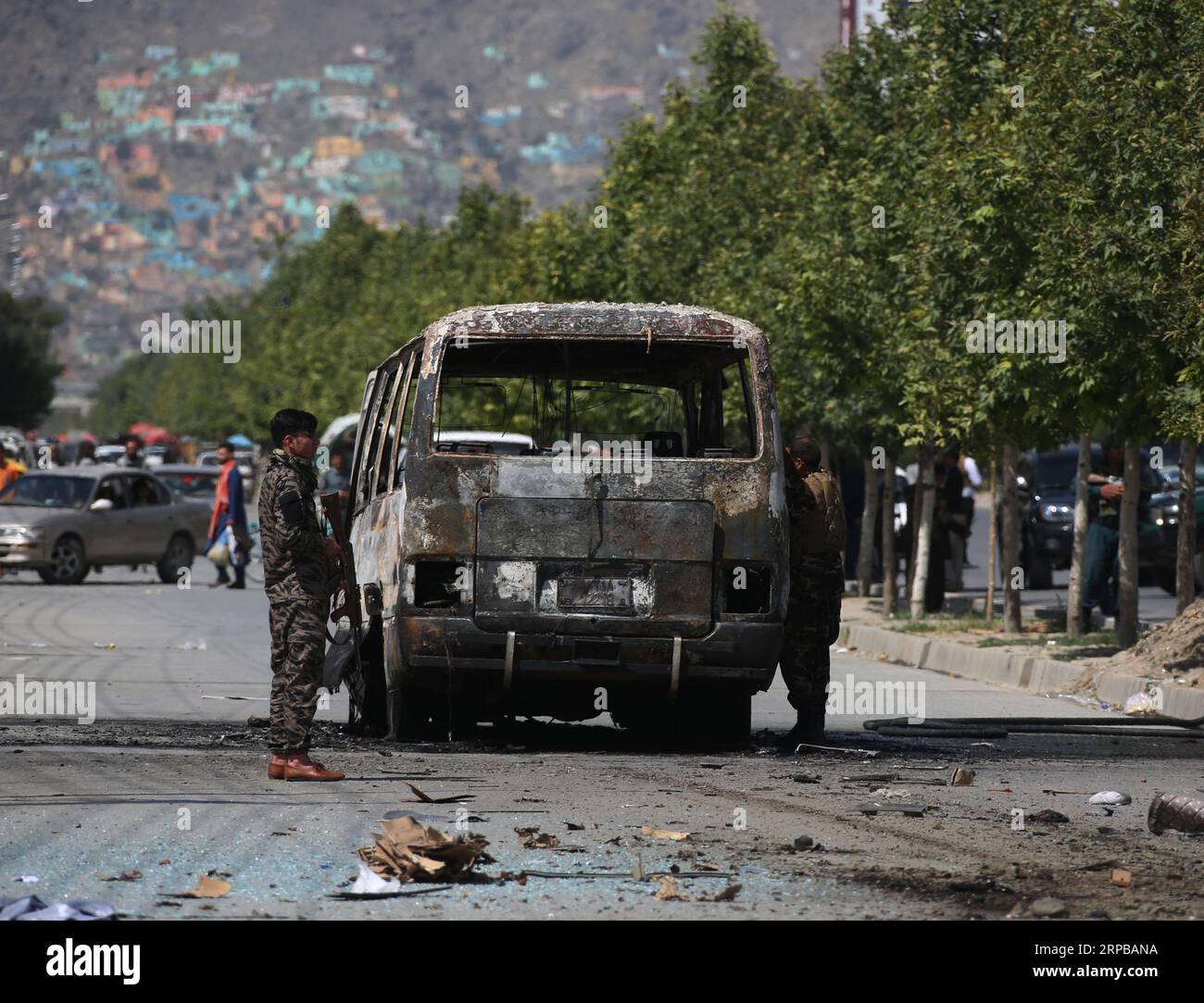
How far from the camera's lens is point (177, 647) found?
68.1ft

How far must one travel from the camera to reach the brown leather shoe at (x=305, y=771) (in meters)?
10.2

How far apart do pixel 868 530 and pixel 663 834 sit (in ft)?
68.2

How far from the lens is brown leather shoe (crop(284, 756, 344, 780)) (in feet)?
33.4

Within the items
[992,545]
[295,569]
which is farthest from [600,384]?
[992,545]

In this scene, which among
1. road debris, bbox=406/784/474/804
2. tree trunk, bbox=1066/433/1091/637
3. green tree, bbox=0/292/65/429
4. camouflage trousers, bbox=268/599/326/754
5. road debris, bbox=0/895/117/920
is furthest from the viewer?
green tree, bbox=0/292/65/429

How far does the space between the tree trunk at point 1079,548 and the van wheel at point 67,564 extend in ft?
51.9

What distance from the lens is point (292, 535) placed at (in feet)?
34.6

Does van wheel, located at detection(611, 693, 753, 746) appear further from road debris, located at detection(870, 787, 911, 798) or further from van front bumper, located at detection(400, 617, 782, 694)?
road debris, located at detection(870, 787, 911, 798)

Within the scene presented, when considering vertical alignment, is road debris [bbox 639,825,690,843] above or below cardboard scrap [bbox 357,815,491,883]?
below

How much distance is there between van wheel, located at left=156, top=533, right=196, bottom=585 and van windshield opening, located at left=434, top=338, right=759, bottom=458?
2201 cm

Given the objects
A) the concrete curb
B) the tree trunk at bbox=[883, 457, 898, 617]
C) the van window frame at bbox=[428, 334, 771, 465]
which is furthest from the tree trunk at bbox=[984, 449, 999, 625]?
the van window frame at bbox=[428, 334, 771, 465]

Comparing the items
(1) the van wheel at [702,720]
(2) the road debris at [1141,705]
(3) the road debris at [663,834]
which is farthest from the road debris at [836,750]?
(2) the road debris at [1141,705]

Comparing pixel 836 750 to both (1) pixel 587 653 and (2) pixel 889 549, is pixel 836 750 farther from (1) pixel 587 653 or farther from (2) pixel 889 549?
(2) pixel 889 549
